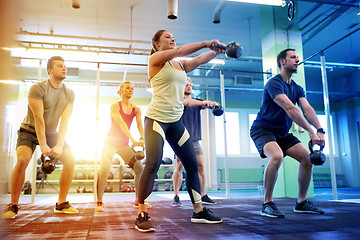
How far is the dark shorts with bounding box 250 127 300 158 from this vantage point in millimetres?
2752

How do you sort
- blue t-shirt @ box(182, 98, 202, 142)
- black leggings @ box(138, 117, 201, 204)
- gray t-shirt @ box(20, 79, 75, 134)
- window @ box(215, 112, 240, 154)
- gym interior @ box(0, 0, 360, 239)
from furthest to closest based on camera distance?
1. window @ box(215, 112, 240, 154)
2. blue t-shirt @ box(182, 98, 202, 142)
3. gray t-shirt @ box(20, 79, 75, 134)
4. black leggings @ box(138, 117, 201, 204)
5. gym interior @ box(0, 0, 360, 239)

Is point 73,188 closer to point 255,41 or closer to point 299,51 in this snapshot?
point 255,41

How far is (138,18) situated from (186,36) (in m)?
1.58

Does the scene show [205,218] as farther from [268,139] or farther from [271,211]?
[268,139]

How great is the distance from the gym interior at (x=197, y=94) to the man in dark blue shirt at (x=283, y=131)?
11.0 inches

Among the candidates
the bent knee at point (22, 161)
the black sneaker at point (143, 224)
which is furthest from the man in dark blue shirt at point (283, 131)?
the bent knee at point (22, 161)

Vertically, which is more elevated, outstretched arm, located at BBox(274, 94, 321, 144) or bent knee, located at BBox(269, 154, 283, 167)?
outstretched arm, located at BBox(274, 94, 321, 144)

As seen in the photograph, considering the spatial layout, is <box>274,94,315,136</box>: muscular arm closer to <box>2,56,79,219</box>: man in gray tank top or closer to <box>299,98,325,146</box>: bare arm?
<box>299,98,325,146</box>: bare arm

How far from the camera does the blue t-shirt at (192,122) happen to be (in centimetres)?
396

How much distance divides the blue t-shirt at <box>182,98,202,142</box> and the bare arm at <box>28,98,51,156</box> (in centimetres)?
173

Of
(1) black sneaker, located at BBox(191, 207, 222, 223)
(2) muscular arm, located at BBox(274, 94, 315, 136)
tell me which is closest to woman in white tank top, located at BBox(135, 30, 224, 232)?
(1) black sneaker, located at BBox(191, 207, 222, 223)

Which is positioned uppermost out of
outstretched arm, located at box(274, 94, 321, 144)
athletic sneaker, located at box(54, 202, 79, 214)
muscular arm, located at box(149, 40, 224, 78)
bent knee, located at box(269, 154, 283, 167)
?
muscular arm, located at box(149, 40, 224, 78)

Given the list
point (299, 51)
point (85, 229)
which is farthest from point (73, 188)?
point (85, 229)

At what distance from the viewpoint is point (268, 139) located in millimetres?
2730
